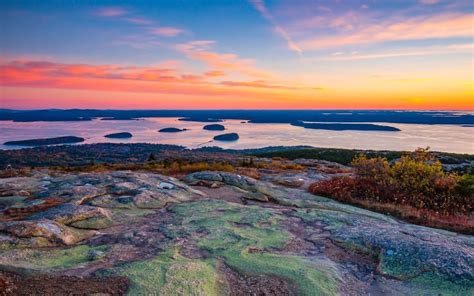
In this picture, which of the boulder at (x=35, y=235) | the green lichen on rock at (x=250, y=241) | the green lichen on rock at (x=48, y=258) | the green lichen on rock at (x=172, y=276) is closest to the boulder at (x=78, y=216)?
the boulder at (x=35, y=235)

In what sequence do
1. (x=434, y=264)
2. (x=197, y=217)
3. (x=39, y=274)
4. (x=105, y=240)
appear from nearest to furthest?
(x=39, y=274), (x=434, y=264), (x=105, y=240), (x=197, y=217)

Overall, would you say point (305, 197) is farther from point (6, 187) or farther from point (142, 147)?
point (142, 147)

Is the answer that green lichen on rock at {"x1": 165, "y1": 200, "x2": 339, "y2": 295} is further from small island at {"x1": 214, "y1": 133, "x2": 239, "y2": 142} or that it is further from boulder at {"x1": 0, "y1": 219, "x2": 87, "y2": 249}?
small island at {"x1": 214, "y1": 133, "x2": 239, "y2": 142}

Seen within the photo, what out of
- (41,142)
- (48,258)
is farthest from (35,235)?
(41,142)

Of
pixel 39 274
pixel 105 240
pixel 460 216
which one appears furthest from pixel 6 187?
pixel 460 216

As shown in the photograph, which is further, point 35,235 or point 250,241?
point 250,241

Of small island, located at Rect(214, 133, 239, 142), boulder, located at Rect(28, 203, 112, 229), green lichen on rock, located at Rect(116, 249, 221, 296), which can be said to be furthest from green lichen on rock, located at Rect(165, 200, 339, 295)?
small island, located at Rect(214, 133, 239, 142)

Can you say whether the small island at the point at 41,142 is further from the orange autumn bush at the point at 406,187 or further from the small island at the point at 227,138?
the orange autumn bush at the point at 406,187

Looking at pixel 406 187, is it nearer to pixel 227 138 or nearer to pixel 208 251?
pixel 208 251
